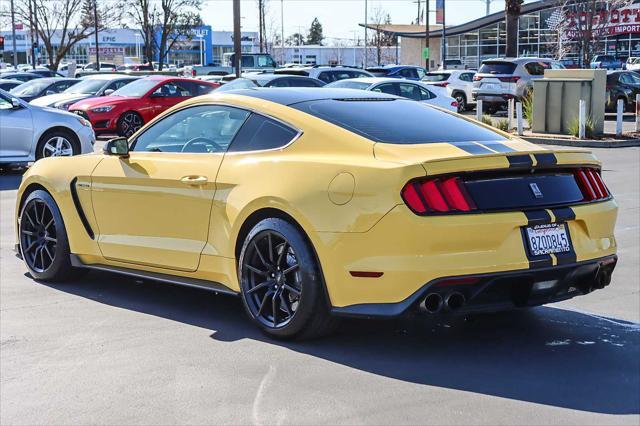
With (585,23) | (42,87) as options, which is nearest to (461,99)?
(585,23)

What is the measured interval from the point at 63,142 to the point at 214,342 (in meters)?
10.7

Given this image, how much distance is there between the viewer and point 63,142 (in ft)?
51.1

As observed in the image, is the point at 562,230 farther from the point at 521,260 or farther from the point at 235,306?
the point at 235,306

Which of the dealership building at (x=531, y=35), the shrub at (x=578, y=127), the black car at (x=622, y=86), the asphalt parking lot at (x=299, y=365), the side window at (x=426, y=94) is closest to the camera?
the asphalt parking lot at (x=299, y=365)

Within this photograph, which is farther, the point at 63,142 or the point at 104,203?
the point at 63,142

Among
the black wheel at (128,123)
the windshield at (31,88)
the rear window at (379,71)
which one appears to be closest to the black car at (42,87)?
the windshield at (31,88)

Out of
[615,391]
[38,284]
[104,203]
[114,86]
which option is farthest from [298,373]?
[114,86]

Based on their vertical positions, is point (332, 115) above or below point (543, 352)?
above

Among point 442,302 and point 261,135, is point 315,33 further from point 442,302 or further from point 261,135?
point 442,302

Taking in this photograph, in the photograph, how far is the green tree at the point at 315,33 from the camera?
14612 centimetres

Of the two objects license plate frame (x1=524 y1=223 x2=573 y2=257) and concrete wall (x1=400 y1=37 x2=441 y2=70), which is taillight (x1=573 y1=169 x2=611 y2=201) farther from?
concrete wall (x1=400 y1=37 x2=441 y2=70)

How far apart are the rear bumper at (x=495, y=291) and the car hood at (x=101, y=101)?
62.1ft

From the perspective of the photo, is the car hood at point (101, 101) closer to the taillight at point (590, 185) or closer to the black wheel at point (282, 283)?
the black wheel at point (282, 283)

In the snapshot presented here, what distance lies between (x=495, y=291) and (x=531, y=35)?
65855 millimetres
